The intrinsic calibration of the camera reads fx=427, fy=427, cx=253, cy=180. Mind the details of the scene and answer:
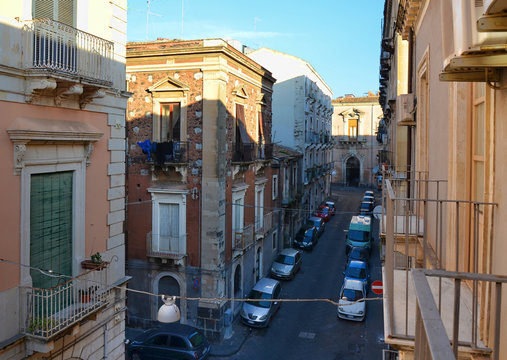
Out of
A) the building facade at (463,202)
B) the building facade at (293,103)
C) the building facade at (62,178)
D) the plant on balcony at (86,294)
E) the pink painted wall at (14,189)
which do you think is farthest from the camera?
the building facade at (293,103)

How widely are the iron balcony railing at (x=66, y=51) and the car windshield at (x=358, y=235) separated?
75.1 ft

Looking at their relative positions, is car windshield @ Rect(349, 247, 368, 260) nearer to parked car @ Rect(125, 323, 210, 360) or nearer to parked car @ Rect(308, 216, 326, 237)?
parked car @ Rect(308, 216, 326, 237)

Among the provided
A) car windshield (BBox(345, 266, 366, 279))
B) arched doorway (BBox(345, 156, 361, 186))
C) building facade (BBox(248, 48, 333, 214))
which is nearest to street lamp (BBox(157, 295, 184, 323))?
car windshield (BBox(345, 266, 366, 279))

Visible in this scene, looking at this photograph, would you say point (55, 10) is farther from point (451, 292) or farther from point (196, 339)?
Answer: point (196, 339)

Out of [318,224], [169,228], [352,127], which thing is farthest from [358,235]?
[352,127]

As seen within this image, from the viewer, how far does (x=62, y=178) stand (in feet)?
25.7

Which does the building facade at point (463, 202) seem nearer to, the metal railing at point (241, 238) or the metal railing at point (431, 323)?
the metal railing at point (431, 323)

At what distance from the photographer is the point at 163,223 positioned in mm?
17531

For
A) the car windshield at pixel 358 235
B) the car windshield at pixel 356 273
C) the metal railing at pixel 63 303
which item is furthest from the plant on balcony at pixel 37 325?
the car windshield at pixel 358 235

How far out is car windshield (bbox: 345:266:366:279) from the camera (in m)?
21.3

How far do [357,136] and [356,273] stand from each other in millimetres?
38781

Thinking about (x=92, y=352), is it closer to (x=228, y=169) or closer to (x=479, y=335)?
(x=479, y=335)

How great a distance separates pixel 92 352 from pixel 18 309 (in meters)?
2.24

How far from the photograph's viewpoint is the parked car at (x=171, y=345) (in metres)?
14.0
